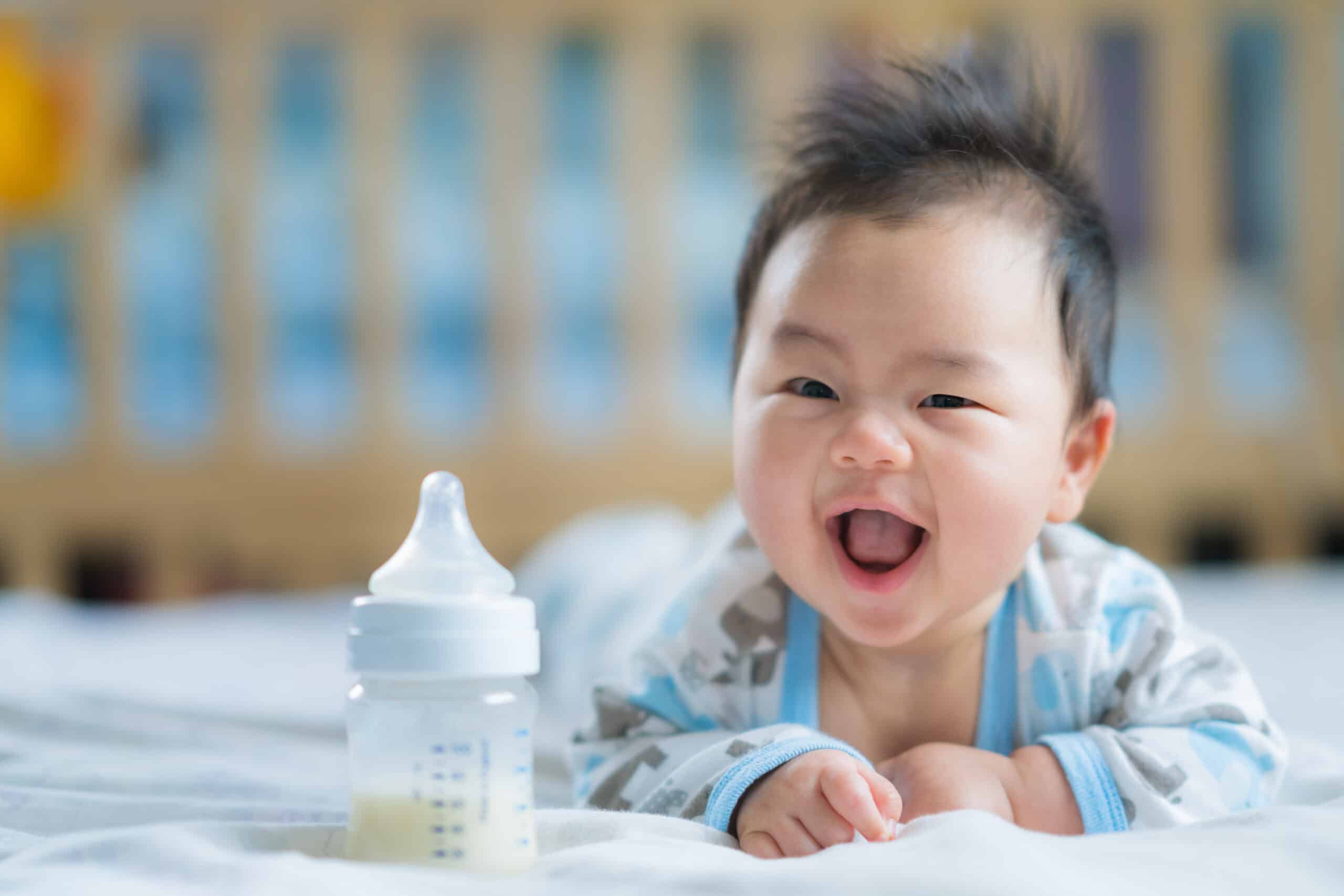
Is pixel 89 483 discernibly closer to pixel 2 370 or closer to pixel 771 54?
pixel 2 370

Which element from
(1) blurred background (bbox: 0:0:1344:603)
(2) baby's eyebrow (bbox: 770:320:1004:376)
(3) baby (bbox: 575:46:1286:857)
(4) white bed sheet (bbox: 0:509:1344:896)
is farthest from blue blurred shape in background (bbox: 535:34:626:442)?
(2) baby's eyebrow (bbox: 770:320:1004:376)

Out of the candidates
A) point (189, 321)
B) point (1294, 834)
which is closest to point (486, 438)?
point (189, 321)

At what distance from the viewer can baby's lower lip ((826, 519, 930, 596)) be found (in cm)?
62

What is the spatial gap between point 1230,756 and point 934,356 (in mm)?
241

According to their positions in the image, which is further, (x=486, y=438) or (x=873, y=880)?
(x=486, y=438)

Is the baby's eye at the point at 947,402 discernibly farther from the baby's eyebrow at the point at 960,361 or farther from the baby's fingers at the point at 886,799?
the baby's fingers at the point at 886,799

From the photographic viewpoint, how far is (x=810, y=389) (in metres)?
0.63

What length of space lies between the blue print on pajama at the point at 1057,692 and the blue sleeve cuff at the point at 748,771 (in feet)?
0.54

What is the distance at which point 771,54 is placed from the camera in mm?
2238

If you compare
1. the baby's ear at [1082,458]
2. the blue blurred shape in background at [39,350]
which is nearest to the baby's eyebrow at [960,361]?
the baby's ear at [1082,458]

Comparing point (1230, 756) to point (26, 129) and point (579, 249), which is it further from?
point (26, 129)

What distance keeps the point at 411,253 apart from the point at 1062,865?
1.94 meters

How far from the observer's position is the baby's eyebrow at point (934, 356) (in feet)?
2.00

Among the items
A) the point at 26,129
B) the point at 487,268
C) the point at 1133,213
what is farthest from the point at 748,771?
the point at 26,129
